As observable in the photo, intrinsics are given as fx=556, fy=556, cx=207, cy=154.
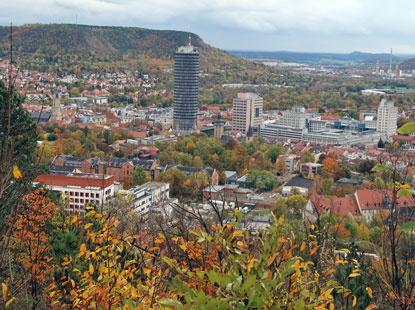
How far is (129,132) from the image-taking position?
102 ft

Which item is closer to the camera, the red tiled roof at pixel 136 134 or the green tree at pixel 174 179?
the green tree at pixel 174 179

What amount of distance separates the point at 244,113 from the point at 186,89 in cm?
451

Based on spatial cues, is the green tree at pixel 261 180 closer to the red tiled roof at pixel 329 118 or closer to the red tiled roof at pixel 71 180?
the red tiled roof at pixel 71 180

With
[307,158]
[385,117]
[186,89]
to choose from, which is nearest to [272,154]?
[307,158]

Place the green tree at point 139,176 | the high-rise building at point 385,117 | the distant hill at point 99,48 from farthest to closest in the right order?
the distant hill at point 99,48 < the high-rise building at point 385,117 < the green tree at point 139,176

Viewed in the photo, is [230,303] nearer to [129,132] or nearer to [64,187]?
[64,187]

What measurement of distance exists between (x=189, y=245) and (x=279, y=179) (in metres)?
20.8

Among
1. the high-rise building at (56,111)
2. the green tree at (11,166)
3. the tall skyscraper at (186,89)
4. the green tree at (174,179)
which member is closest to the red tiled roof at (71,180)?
the green tree at (174,179)

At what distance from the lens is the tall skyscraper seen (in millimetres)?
35844

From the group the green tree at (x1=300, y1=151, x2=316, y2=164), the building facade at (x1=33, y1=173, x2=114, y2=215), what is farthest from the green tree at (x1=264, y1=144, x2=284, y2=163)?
the building facade at (x1=33, y1=173, x2=114, y2=215)

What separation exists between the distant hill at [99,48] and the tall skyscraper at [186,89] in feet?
80.6

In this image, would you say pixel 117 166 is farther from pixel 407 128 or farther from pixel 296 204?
pixel 407 128

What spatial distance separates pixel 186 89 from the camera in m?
36.0

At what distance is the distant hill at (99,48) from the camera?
6159 cm
